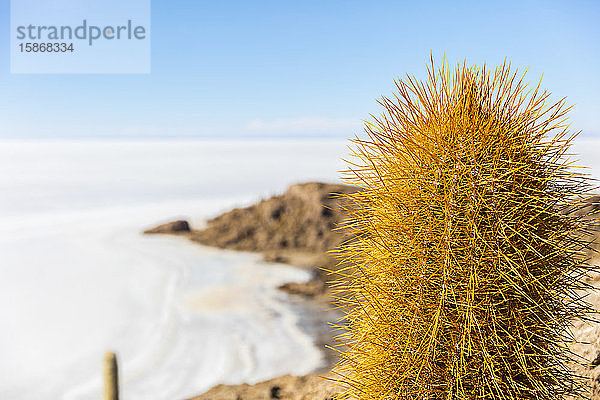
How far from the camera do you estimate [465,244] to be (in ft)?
9.95

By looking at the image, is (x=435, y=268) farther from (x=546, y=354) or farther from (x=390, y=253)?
(x=546, y=354)

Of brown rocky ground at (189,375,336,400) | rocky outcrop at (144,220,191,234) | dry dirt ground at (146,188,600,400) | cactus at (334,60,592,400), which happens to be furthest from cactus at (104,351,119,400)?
rocky outcrop at (144,220,191,234)

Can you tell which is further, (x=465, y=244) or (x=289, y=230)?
(x=289, y=230)

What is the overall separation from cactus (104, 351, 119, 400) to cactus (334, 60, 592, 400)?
3.73 m

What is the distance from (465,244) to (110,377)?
4.72 m

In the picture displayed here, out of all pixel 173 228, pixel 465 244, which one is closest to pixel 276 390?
pixel 465 244

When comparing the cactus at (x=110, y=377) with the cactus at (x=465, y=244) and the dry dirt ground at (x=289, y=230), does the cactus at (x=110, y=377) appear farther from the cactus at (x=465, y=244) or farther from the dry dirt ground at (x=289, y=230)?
the dry dirt ground at (x=289, y=230)

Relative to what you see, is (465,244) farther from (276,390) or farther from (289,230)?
(289,230)

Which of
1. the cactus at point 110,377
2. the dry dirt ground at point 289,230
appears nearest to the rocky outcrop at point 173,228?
the dry dirt ground at point 289,230

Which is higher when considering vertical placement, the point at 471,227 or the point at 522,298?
the point at 471,227

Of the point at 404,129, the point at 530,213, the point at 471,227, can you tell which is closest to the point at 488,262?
the point at 471,227

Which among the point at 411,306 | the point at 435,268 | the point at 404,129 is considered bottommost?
the point at 411,306

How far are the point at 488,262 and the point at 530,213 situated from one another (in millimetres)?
440

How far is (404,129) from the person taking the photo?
3.42 metres
